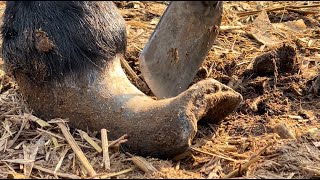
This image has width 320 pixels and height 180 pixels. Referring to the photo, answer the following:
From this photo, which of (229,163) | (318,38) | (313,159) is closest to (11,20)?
(229,163)

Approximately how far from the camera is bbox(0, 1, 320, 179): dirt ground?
2.49 meters

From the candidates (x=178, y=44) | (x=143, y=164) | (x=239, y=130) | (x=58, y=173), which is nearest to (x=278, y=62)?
(x=239, y=130)

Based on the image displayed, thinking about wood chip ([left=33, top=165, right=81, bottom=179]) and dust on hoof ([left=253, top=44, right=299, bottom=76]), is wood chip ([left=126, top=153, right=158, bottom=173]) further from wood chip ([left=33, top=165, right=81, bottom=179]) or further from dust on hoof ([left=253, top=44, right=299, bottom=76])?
dust on hoof ([left=253, top=44, right=299, bottom=76])

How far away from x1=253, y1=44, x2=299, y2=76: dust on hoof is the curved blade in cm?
51

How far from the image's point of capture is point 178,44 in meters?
2.84

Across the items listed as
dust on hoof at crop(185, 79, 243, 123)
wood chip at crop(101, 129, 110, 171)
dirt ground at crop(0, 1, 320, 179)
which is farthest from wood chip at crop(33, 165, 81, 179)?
dust on hoof at crop(185, 79, 243, 123)

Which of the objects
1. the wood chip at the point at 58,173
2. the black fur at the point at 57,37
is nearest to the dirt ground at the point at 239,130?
the wood chip at the point at 58,173

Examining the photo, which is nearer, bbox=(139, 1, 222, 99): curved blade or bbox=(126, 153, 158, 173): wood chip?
bbox=(126, 153, 158, 173): wood chip

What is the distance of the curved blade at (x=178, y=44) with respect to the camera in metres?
2.68

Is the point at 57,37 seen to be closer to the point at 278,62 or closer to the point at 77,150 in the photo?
the point at 77,150

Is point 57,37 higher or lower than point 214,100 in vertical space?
higher

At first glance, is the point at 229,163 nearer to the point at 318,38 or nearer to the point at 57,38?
the point at 57,38

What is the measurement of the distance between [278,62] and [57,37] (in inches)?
49.3

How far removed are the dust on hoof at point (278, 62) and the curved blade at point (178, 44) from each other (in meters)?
0.51
